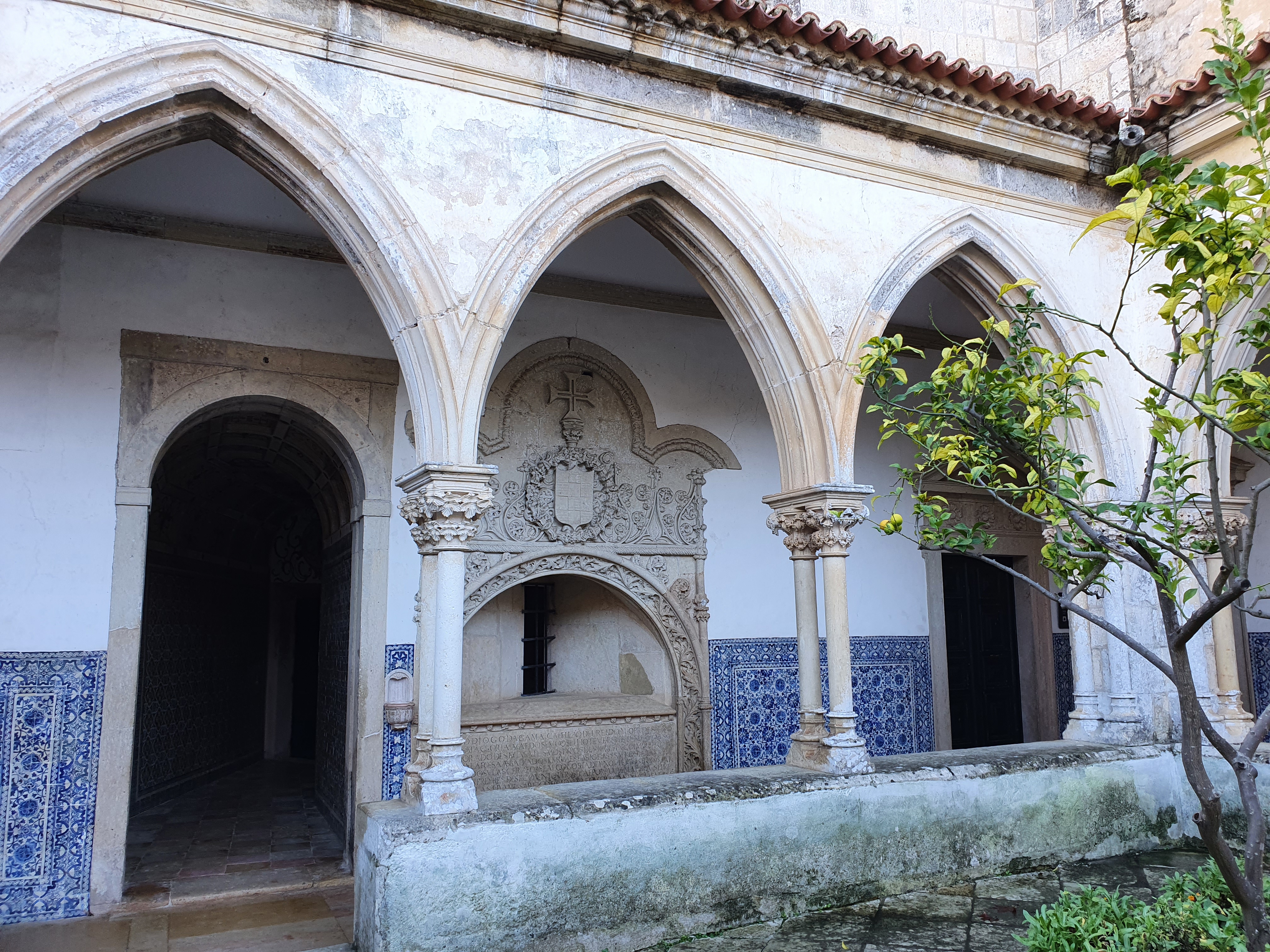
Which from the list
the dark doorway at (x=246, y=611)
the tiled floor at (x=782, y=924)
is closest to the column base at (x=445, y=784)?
the tiled floor at (x=782, y=924)

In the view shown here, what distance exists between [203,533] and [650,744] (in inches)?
179

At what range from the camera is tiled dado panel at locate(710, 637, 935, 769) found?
6582 millimetres

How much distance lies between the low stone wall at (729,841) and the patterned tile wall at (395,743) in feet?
4.16

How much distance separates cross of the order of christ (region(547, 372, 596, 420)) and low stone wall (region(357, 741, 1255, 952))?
271 cm

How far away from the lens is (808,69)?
5.07 metres

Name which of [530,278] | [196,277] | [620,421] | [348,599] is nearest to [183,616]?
[348,599]

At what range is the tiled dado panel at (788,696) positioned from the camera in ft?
21.6

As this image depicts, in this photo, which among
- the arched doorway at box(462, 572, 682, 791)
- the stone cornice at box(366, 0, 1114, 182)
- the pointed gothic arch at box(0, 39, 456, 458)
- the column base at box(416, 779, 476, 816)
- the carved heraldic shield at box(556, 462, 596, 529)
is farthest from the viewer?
the carved heraldic shield at box(556, 462, 596, 529)

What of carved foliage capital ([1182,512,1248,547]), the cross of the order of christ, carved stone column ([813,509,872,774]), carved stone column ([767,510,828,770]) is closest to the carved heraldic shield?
the cross of the order of christ

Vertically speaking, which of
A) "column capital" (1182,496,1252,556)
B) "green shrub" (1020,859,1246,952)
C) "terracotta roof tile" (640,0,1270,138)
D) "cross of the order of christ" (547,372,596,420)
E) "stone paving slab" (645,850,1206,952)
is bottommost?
"stone paving slab" (645,850,1206,952)

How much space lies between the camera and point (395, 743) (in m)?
5.65

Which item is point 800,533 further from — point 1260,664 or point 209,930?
point 1260,664

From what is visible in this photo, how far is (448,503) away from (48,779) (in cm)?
270

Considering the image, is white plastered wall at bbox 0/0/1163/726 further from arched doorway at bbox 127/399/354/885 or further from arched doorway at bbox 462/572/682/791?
arched doorway at bbox 127/399/354/885
